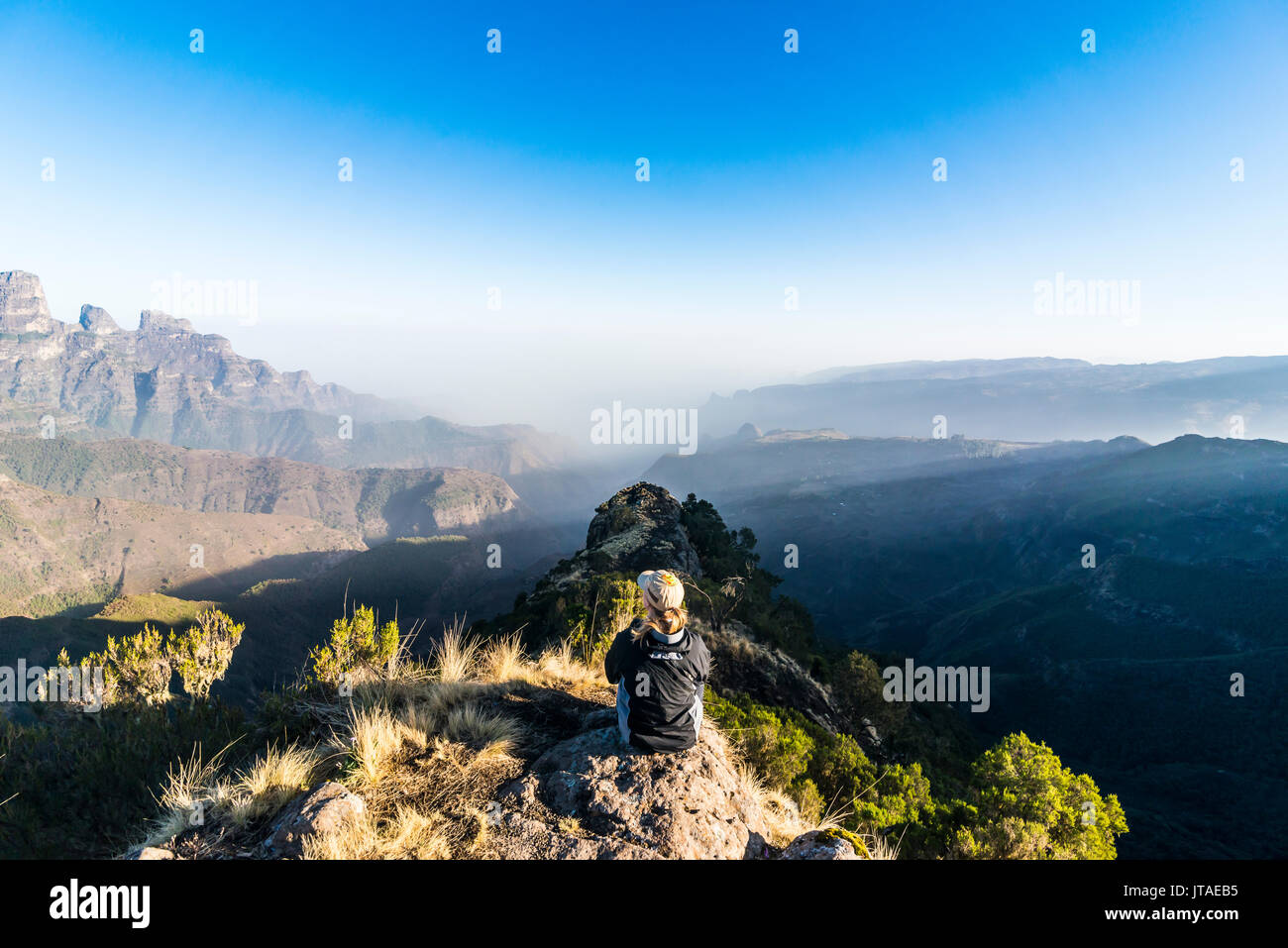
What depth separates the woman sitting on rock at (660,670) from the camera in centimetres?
509

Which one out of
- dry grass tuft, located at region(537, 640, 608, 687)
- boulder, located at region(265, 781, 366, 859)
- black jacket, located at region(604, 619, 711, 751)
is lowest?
dry grass tuft, located at region(537, 640, 608, 687)

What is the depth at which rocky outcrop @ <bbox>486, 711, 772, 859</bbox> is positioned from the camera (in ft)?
14.1

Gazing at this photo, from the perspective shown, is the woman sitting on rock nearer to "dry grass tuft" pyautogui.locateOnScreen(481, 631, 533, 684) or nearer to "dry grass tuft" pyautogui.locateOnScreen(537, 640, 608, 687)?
"dry grass tuft" pyautogui.locateOnScreen(481, 631, 533, 684)

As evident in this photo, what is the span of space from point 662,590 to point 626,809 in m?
1.93

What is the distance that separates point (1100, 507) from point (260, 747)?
18667cm

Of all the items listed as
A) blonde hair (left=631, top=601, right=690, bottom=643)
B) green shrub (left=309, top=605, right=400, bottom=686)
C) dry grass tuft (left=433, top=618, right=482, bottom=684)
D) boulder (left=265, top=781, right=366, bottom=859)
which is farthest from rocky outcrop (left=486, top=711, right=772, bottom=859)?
green shrub (left=309, top=605, right=400, bottom=686)

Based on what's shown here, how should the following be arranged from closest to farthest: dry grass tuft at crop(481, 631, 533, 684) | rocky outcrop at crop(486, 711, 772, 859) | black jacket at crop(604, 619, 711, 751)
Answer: rocky outcrop at crop(486, 711, 772, 859), black jacket at crop(604, 619, 711, 751), dry grass tuft at crop(481, 631, 533, 684)

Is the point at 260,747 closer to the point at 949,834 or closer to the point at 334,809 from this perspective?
the point at 334,809

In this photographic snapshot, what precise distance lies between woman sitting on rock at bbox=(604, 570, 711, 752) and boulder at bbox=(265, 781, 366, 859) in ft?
7.70

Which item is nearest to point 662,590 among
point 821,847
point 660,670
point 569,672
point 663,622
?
point 663,622

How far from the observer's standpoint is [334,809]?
13.4 feet

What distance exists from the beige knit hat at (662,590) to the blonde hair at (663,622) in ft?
0.18

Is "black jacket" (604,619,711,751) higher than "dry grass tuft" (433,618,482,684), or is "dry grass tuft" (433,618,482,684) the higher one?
"black jacket" (604,619,711,751)
